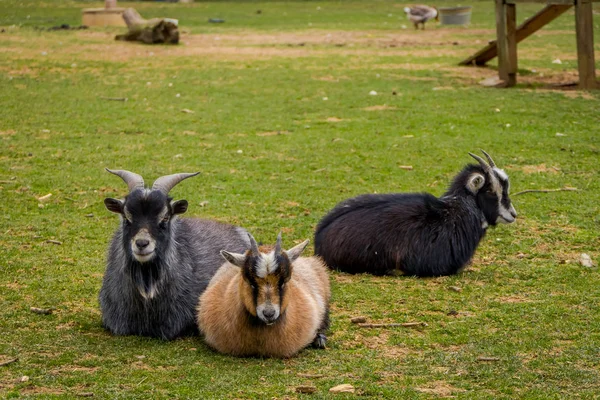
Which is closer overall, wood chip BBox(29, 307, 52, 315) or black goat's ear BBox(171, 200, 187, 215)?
black goat's ear BBox(171, 200, 187, 215)

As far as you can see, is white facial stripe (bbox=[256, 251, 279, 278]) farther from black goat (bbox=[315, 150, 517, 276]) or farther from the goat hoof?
black goat (bbox=[315, 150, 517, 276])

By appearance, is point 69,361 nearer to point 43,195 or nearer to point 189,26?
point 43,195

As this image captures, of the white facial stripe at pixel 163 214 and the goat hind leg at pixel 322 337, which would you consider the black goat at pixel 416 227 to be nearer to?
the goat hind leg at pixel 322 337

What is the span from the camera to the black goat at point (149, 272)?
604 centimetres

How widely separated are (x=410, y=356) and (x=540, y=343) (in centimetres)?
81

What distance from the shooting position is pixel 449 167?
432 inches

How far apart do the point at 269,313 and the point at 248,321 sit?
27 centimetres

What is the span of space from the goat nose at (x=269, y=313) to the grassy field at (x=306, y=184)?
32cm

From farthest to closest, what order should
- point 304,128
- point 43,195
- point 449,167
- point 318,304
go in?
point 304,128 → point 449,167 → point 43,195 → point 318,304

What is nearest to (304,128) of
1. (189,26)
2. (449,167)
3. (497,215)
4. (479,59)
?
(449,167)

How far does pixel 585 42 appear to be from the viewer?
15117 millimetres

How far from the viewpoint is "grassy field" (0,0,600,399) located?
17.6 ft

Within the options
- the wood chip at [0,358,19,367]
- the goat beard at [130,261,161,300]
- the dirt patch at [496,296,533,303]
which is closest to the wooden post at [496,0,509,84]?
the dirt patch at [496,296,533,303]

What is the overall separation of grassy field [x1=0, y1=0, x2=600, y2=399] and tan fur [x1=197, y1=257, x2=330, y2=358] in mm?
96
